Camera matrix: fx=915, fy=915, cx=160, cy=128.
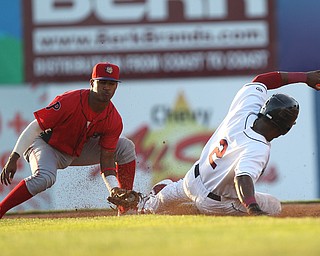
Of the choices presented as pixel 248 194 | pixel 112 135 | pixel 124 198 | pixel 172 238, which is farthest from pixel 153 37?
pixel 172 238

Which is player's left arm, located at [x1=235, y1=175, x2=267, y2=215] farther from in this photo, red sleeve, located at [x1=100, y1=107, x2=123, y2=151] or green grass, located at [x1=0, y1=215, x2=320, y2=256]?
red sleeve, located at [x1=100, y1=107, x2=123, y2=151]

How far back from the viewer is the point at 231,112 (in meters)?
6.06

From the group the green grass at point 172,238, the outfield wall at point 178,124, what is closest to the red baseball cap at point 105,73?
the green grass at point 172,238

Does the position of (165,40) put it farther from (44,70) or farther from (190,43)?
(44,70)

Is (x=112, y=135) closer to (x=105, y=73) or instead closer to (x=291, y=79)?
(x=105, y=73)

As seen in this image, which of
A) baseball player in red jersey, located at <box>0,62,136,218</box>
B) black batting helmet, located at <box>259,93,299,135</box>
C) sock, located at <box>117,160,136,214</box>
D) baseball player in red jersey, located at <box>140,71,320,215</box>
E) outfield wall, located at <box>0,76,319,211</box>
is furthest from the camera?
outfield wall, located at <box>0,76,319,211</box>

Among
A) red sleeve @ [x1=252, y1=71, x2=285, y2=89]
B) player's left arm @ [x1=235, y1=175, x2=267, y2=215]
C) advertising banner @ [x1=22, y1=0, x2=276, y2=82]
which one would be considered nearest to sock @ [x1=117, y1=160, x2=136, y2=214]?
red sleeve @ [x1=252, y1=71, x2=285, y2=89]

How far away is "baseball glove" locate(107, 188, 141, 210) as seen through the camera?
6.39 meters

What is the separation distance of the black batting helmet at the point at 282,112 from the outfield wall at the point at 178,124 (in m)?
3.58

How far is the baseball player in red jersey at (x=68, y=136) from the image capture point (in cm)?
635

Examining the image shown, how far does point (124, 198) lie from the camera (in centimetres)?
641

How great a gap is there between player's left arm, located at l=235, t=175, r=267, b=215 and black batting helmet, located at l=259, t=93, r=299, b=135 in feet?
1.67

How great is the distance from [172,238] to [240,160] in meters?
1.46

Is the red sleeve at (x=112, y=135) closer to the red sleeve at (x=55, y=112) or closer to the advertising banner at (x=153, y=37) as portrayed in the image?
the red sleeve at (x=55, y=112)
